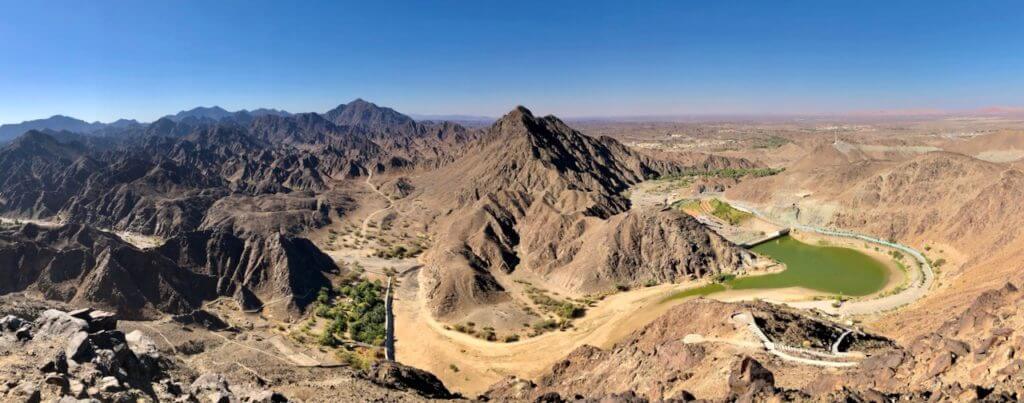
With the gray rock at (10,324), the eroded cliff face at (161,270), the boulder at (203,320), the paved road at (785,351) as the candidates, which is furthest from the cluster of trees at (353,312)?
the paved road at (785,351)

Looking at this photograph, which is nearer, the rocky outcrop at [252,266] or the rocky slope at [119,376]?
the rocky slope at [119,376]

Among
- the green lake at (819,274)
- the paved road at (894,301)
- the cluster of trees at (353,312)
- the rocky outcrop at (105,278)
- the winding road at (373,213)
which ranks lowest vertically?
the green lake at (819,274)

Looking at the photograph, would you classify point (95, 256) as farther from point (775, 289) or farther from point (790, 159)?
Result: point (790, 159)

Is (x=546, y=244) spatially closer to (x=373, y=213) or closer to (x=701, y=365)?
(x=701, y=365)

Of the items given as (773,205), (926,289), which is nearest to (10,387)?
(926,289)

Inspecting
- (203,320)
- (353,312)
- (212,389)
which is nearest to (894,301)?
(353,312)

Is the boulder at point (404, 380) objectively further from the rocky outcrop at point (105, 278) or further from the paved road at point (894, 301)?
the paved road at point (894, 301)
